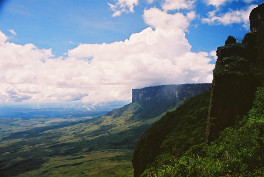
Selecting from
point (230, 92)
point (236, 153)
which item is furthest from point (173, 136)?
point (236, 153)

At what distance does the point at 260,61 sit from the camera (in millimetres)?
38562

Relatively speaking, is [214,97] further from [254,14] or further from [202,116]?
[254,14]

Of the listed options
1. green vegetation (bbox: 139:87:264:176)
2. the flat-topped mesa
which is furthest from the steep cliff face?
the flat-topped mesa

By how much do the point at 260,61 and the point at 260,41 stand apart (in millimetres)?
6696

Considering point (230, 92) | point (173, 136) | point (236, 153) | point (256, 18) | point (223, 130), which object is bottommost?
point (173, 136)

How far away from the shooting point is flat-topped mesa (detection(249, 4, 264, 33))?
2109 inches

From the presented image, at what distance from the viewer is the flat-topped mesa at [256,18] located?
5356 centimetres

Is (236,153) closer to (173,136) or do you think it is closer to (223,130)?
(223,130)

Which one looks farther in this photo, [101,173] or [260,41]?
[101,173]

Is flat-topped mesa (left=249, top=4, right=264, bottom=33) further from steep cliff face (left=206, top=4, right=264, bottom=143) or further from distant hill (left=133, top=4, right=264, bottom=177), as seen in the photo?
steep cliff face (left=206, top=4, right=264, bottom=143)

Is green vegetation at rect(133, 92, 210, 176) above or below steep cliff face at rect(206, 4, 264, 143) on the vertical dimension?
below

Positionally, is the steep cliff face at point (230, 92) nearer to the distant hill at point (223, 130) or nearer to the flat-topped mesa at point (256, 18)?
the distant hill at point (223, 130)

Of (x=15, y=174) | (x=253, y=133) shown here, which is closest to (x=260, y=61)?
(x=253, y=133)

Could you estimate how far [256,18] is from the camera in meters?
55.2
